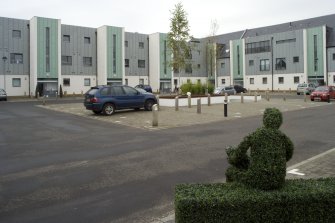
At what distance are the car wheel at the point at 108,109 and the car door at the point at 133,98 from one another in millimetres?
998

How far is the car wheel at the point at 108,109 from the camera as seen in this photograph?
20.0 m

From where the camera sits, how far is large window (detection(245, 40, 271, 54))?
6488cm

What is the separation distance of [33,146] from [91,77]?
152ft

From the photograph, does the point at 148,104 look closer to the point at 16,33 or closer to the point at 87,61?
the point at 16,33

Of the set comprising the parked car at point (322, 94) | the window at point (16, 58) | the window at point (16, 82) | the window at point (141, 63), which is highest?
the window at point (141, 63)

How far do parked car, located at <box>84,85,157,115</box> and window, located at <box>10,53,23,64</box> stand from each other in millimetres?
33363

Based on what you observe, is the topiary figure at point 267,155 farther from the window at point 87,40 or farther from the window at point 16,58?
the window at point 87,40

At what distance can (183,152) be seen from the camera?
956cm

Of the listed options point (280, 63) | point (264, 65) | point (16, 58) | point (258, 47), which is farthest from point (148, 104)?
point (258, 47)

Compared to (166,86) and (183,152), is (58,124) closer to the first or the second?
(183,152)

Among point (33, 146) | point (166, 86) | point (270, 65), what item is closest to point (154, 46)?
point (166, 86)

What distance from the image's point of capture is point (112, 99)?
20.4 m

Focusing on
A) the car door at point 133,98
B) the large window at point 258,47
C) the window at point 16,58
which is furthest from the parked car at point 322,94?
the window at point 16,58

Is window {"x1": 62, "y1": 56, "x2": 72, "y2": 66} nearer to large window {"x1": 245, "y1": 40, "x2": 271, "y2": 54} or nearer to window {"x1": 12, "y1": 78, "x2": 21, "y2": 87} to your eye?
window {"x1": 12, "y1": 78, "x2": 21, "y2": 87}
